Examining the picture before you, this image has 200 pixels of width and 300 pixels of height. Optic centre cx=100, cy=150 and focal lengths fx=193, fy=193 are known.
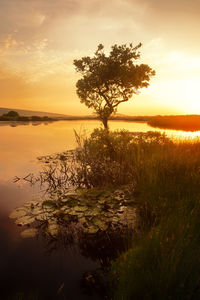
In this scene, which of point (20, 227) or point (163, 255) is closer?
point (163, 255)

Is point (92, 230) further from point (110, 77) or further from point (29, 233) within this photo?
point (110, 77)

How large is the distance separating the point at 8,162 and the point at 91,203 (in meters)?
9.78

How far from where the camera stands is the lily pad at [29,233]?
5.02 m

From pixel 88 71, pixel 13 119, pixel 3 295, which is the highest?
pixel 88 71

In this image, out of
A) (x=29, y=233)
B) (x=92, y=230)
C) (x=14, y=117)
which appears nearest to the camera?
(x=92, y=230)

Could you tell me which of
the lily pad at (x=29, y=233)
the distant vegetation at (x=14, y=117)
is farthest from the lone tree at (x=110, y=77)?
the distant vegetation at (x=14, y=117)

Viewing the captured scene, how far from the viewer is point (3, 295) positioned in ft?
11.3

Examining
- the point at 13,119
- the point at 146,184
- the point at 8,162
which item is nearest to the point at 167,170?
the point at 146,184

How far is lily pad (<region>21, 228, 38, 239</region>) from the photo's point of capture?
502cm

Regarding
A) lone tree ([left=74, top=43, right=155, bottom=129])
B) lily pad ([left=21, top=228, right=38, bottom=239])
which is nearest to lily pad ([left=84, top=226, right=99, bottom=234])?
lily pad ([left=21, top=228, right=38, bottom=239])

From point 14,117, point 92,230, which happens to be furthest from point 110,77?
point 14,117

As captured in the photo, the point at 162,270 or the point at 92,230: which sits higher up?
the point at 162,270

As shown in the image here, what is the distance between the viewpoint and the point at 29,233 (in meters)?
5.09

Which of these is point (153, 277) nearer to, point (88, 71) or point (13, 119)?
point (88, 71)
